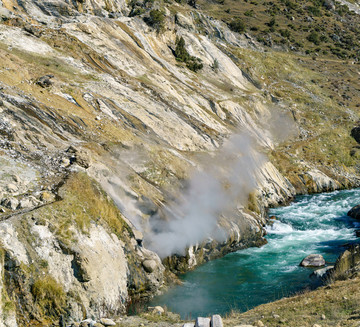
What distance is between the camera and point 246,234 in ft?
94.1

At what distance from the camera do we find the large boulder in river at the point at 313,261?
2422cm

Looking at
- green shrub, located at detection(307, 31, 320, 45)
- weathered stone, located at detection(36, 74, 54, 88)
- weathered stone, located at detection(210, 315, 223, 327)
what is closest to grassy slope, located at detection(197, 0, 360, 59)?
green shrub, located at detection(307, 31, 320, 45)

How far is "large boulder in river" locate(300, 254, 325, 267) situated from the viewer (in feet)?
79.5

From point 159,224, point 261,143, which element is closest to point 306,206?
point 261,143

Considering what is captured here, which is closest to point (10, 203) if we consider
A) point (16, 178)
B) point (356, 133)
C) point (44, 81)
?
point (16, 178)

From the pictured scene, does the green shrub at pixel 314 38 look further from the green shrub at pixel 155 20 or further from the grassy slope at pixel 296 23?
the green shrub at pixel 155 20

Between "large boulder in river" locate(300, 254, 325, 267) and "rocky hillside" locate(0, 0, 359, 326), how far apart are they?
5.16m

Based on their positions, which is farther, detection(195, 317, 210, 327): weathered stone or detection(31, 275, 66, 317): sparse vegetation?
detection(31, 275, 66, 317): sparse vegetation

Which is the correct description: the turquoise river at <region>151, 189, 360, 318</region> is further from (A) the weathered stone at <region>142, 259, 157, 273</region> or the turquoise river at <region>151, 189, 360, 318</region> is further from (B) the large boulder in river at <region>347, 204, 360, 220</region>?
(A) the weathered stone at <region>142, 259, 157, 273</region>

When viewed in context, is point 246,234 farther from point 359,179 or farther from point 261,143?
point 359,179

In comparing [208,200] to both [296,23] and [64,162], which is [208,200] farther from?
[296,23]

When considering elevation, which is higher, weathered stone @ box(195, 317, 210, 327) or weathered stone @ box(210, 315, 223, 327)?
weathered stone @ box(210, 315, 223, 327)

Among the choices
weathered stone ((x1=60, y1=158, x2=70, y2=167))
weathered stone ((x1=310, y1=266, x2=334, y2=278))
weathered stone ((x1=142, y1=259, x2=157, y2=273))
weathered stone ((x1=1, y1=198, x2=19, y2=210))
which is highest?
weathered stone ((x1=310, y1=266, x2=334, y2=278))

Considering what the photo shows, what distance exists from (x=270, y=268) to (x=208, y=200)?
7.55 meters
